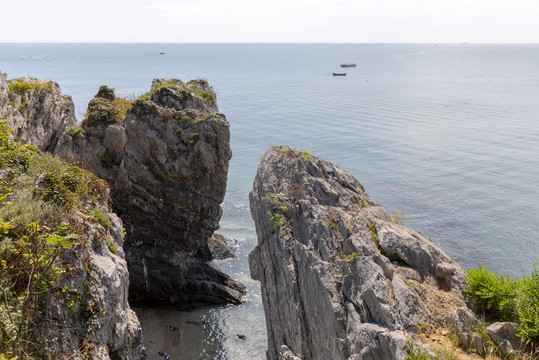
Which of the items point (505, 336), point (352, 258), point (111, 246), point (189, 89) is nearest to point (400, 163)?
point (189, 89)

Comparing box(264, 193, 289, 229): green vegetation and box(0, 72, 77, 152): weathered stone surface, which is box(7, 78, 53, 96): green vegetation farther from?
box(264, 193, 289, 229): green vegetation

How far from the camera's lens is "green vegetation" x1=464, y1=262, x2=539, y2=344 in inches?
417

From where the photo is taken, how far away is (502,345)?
10.6 m

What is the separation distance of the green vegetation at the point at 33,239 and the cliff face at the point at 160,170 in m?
13.5

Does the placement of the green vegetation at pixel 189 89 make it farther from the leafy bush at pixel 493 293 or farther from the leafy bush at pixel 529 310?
the leafy bush at pixel 529 310

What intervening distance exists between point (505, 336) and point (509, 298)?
4.05ft

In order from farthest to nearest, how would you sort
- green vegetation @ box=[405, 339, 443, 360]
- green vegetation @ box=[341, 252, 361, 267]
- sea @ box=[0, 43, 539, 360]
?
1. sea @ box=[0, 43, 539, 360]
2. green vegetation @ box=[341, 252, 361, 267]
3. green vegetation @ box=[405, 339, 443, 360]

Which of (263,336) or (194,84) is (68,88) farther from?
(263,336)

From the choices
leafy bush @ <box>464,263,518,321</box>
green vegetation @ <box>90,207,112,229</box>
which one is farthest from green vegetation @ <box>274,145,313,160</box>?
green vegetation @ <box>90,207,112,229</box>

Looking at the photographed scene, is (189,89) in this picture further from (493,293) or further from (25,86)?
(493,293)

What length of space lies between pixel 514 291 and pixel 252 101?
266 ft

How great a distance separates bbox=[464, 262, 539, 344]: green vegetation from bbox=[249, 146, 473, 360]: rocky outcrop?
1.91ft

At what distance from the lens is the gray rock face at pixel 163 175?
26.3 metres

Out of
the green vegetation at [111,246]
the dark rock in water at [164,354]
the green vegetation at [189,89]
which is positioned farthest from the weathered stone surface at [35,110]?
the green vegetation at [111,246]
